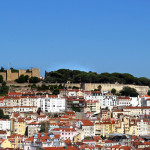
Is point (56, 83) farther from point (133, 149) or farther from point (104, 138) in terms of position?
point (133, 149)

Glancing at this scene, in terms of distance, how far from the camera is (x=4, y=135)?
4675cm

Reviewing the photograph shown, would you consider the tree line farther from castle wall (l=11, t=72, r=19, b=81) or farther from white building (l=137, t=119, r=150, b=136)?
white building (l=137, t=119, r=150, b=136)

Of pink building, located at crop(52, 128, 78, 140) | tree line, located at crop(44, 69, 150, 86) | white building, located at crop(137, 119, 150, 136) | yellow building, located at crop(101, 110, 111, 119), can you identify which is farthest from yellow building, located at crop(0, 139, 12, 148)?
tree line, located at crop(44, 69, 150, 86)

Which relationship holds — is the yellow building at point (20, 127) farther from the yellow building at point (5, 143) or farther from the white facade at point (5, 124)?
the yellow building at point (5, 143)

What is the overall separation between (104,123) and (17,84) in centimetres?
2257

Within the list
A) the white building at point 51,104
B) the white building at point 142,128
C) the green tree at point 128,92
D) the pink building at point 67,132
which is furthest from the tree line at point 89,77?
the pink building at point 67,132

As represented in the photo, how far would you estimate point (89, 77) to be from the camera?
7525 cm

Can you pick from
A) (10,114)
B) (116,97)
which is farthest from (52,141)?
(116,97)

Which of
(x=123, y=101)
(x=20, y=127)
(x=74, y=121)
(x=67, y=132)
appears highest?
(x=123, y=101)

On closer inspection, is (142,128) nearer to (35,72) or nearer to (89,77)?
(89,77)

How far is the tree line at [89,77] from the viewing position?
74.6m

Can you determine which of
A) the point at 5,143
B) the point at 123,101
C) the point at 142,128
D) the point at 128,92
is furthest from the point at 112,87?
the point at 5,143

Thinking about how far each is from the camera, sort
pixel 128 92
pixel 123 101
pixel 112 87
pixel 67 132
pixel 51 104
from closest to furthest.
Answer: pixel 67 132
pixel 51 104
pixel 123 101
pixel 128 92
pixel 112 87

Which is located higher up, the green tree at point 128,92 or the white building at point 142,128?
the green tree at point 128,92
